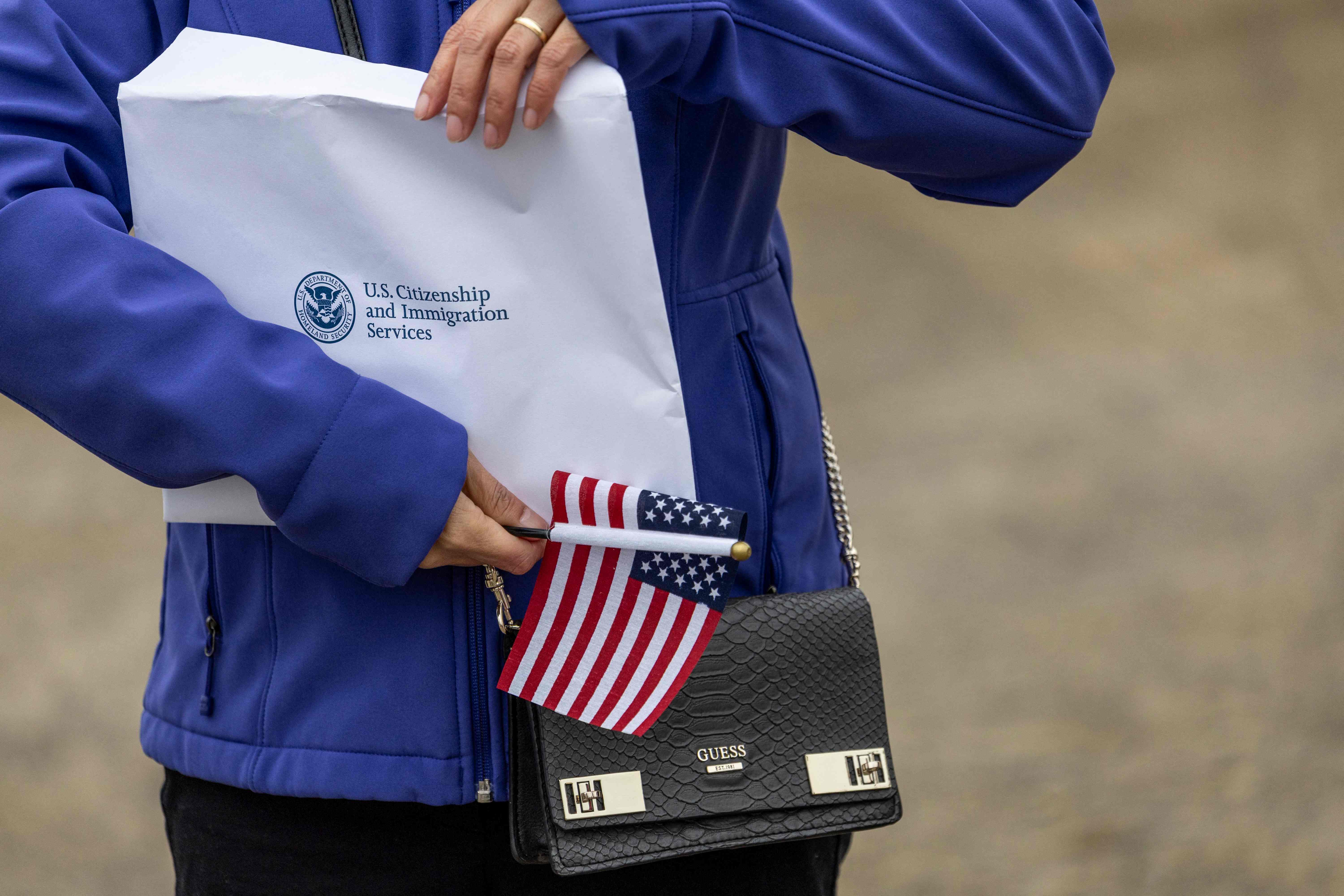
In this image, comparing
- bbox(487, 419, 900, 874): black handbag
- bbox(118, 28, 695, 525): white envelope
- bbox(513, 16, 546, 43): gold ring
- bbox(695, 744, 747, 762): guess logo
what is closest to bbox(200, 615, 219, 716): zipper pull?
bbox(118, 28, 695, 525): white envelope

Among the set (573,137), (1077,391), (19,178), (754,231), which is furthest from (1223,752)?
(19,178)

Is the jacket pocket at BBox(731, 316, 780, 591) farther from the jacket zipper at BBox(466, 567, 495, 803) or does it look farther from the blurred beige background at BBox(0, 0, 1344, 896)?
the blurred beige background at BBox(0, 0, 1344, 896)

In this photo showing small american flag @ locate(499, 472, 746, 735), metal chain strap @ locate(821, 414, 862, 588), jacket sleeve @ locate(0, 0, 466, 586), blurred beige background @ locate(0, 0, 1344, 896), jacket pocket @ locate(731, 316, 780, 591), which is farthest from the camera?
blurred beige background @ locate(0, 0, 1344, 896)

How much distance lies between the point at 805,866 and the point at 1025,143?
0.59 meters

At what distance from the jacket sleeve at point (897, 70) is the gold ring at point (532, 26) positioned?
0.08 ft

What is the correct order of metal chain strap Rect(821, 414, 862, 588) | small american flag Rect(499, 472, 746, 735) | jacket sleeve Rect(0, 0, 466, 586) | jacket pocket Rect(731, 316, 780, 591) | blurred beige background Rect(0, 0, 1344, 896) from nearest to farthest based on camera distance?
jacket sleeve Rect(0, 0, 466, 586) < small american flag Rect(499, 472, 746, 735) < jacket pocket Rect(731, 316, 780, 591) < metal chain strap Rect(821, 414, 862, 588) < blurred beige background Rect(0, 0, 1344, 896)

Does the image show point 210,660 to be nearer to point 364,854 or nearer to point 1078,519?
point 364,854

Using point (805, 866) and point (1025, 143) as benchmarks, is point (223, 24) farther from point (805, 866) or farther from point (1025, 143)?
point (805, 866)

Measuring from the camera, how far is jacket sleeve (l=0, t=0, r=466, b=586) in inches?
28.7

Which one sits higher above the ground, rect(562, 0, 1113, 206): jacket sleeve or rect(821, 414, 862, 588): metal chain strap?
rect(562, 0, 1113, 206): jacket sleeve

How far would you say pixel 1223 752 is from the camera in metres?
2.93

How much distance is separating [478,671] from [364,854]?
0.56 feet

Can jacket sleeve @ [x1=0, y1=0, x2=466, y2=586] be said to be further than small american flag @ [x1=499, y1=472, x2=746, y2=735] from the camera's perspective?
No

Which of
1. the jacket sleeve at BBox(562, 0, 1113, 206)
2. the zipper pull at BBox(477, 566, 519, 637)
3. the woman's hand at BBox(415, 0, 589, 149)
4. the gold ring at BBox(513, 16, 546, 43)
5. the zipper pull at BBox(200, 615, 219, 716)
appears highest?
the jacket sleeve at BBox(562, 0, 1113, 206)
